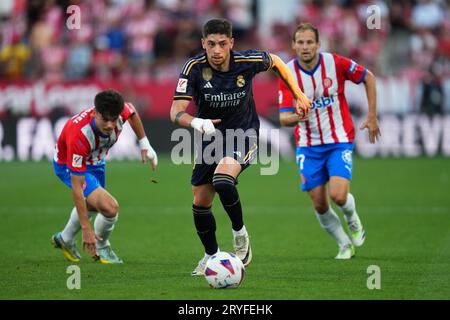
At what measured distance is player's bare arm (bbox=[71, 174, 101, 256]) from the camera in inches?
320

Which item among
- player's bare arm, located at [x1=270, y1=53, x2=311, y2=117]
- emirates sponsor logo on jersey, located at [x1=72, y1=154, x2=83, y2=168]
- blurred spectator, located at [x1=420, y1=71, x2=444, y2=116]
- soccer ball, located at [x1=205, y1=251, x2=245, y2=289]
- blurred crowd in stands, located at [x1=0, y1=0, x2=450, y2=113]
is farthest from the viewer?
blurred crowd in stands, located at [x1=0, y1=0, x2=450, y2=113]

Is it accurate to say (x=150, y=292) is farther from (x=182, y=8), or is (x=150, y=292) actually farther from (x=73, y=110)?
(x=182, y=8)

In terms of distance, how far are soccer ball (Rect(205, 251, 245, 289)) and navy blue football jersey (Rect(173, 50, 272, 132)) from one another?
5.00ft

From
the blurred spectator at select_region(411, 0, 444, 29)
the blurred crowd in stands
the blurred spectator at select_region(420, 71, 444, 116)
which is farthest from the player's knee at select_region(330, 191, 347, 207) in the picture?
the blurred spectator at select_region(411, 0, 444, 29)

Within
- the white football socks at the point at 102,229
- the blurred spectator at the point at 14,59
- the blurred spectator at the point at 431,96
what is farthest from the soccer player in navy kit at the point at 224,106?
the blurred spectator at the point at 14,59

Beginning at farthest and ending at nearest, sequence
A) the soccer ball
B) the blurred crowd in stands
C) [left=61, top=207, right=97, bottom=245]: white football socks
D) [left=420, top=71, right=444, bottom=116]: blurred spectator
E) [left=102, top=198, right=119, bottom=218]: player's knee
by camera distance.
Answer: the blurred crowd in stands, [left=420, top=71, right=444, bottom=116]: blurred spectator, [left=61, top=207, right=97, bottom=245]: white football socks, [left=102, top=198, right=119, bottom=218]: player's knee, the soccer ball

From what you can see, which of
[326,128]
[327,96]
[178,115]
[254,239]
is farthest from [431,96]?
[178,115]

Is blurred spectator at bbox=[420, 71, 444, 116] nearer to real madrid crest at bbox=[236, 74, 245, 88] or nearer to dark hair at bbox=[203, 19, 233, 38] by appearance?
real madrid crest at bbox=[236, 74, 245, 88]

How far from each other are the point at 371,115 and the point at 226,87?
2133 mm

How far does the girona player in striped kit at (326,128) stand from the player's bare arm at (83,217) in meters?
2.58

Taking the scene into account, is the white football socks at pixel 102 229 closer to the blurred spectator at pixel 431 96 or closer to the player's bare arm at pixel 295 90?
the player's bare arm at pixel 295 90

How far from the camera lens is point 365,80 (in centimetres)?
1027

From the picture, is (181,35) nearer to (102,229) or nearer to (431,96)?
(431,96)

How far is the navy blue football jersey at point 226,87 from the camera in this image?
8.58 meters
